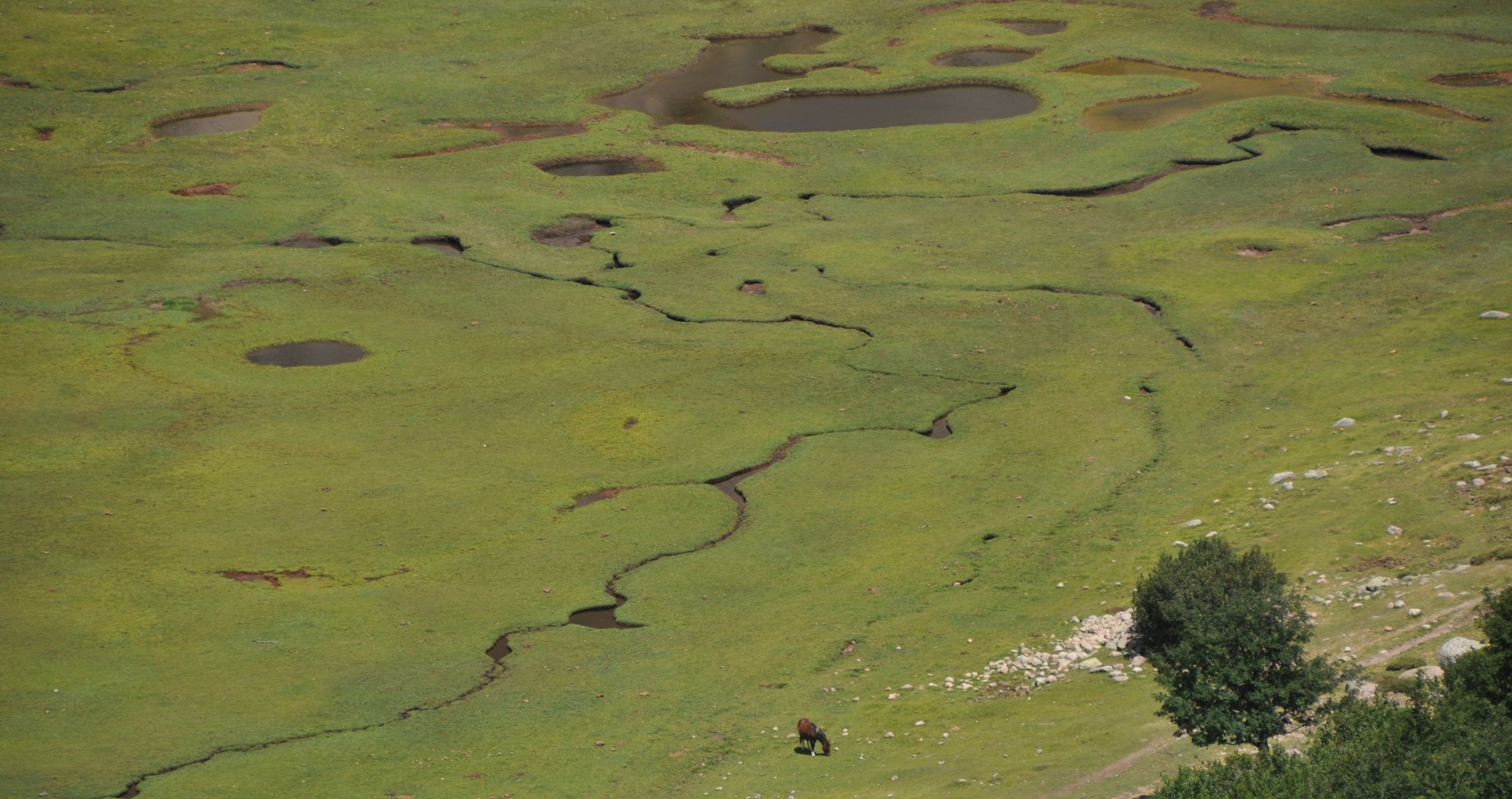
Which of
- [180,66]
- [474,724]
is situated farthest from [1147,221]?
[180,66]

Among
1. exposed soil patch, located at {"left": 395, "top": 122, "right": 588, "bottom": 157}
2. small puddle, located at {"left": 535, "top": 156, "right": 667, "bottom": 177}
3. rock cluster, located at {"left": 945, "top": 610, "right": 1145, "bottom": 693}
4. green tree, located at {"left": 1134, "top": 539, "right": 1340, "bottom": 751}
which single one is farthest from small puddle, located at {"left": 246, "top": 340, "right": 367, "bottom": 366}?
green tree, located at {"left": 1134, "top": 539, "right": 1340, "bottom": 751}

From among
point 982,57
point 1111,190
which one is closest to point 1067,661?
point 1111,190

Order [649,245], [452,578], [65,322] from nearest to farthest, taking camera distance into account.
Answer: [452,578]
[65,322]
[649,245]

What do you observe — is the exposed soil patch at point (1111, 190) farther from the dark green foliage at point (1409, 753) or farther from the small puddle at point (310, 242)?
the dark green foliage at point (1409, 753)

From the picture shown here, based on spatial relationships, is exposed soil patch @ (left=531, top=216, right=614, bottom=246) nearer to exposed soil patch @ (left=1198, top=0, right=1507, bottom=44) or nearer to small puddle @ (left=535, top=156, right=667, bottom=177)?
small puddle @ (left=535, top=156, right=667, bottom=177)

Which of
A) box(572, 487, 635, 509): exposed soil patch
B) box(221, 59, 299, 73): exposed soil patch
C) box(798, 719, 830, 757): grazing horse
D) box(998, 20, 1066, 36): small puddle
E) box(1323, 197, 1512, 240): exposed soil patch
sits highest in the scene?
box(998, 20, 1066, 36): small puddle

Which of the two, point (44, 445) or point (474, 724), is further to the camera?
point (44, 445)

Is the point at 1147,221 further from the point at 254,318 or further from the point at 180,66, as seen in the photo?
the point at 180,66
